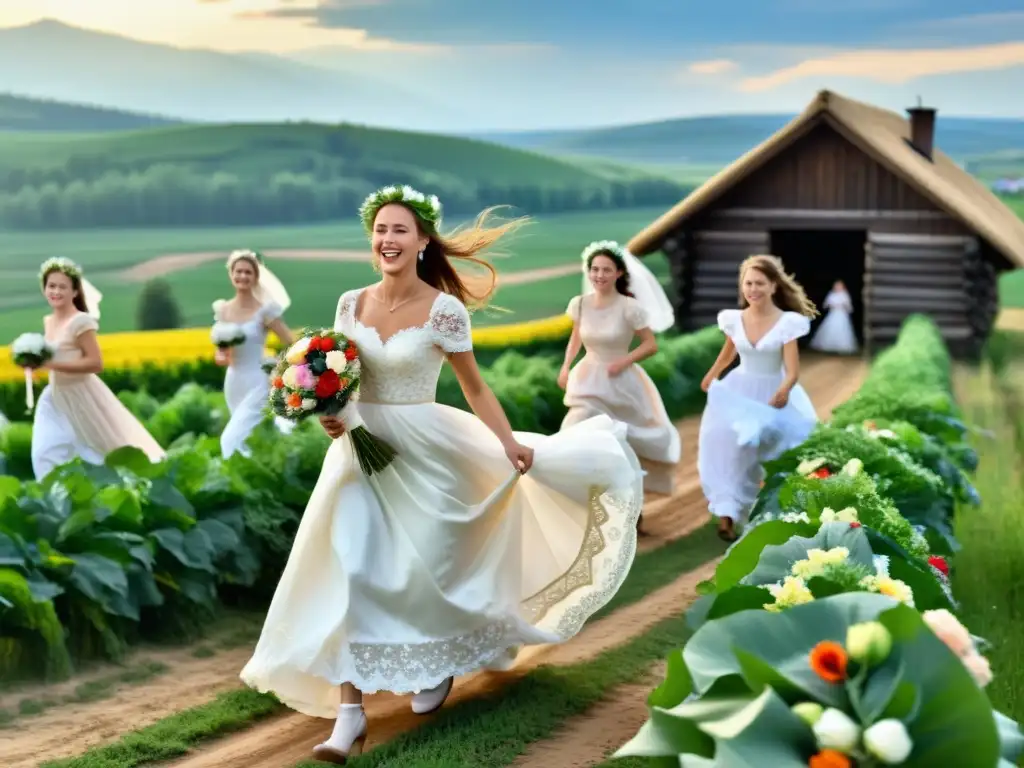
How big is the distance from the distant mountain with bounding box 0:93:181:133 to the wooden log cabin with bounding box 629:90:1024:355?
1769 cm

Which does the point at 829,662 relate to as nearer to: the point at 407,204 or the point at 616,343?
the point at 407,204

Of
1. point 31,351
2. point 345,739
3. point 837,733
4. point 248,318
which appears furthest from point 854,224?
point 837,733

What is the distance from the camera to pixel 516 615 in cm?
666

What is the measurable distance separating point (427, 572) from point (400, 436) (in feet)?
2.01

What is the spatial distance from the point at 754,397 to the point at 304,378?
5182 mm

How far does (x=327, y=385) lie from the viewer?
6152 millimetres

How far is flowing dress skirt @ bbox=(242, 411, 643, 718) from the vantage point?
618cm

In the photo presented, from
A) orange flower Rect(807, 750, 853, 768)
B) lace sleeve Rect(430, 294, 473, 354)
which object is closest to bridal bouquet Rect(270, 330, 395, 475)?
lace sleeve Rect(430, 294, 473, 354)

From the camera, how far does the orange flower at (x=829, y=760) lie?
3.25 m

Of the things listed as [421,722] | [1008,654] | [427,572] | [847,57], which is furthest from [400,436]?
[847,57]

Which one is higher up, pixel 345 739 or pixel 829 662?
pixel 829 662

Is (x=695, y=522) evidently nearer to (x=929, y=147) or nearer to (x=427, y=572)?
(x=427, y=572)

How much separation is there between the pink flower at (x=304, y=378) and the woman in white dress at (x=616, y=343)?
15.2 ft

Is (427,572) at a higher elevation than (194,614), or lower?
higher
